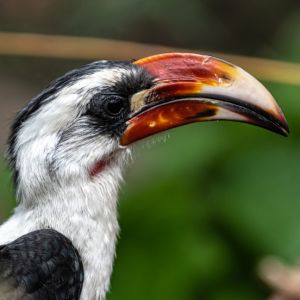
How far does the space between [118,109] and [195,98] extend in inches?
11.4

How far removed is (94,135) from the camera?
429 centimetres

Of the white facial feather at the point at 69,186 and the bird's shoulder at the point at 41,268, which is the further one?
the white facial feather at the point at 69,186

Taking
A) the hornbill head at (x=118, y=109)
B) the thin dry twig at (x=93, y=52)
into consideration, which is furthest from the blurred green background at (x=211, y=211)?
the hornbill head at (x=118, y=109)

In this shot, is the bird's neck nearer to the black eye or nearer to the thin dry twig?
the black eye

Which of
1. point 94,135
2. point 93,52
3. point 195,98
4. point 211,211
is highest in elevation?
point 195,98

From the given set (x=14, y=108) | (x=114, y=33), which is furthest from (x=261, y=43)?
(x=14, y=108)

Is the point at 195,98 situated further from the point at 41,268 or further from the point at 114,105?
the point at 41,268

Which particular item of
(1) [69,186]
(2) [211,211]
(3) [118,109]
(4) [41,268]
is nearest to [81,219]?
(1) [69,186]

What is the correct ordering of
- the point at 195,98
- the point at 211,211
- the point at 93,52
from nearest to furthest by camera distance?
the point at 195,98, the point at 93,52, the point at 211,211

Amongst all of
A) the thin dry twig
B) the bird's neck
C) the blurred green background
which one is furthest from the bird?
the blurred green background

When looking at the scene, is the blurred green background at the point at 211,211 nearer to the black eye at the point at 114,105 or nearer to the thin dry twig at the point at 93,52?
the thin dry twig at the point at 93,52

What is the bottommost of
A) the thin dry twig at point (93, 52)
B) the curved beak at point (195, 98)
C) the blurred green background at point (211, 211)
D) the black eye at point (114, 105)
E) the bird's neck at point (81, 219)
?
the blurred green background at point (211, 211)

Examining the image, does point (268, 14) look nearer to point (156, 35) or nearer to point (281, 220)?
point (156, 35)

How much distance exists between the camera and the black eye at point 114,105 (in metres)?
4.31
